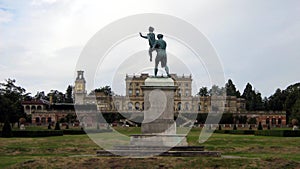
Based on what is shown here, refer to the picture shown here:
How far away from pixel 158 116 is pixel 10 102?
53730 mm

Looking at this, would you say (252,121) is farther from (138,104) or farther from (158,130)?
(158,130)

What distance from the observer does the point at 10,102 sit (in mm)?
74312

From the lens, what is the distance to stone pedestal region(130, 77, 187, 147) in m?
24.2

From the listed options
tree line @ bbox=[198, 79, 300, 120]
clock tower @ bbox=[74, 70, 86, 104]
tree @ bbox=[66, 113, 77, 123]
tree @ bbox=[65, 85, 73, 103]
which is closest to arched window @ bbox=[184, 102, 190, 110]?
tree line @ bbox=[198, 79, 300, 120]

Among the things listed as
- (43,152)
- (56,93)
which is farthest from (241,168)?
(56,93)

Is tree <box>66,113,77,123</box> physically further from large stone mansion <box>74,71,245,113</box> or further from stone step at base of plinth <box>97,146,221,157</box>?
stone step at base of plinth <box>97,146,221,157</box>

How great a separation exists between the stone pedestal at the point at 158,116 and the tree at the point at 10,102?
1741 inches

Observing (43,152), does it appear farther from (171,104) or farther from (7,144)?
(171,104)

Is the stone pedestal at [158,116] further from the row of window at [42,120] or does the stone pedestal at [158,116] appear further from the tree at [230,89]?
the tree at [230,89]

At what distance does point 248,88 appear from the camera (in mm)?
131375

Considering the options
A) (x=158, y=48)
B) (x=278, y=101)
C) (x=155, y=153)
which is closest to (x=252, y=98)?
(x=278, y=101)

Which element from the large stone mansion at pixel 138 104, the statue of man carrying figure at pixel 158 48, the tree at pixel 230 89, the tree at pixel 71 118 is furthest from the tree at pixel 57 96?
the statue of man carrying figure at pixel 158 48

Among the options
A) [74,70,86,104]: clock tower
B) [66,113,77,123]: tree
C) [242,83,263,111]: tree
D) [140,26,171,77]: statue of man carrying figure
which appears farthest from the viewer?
[242,83,263,111]: tree

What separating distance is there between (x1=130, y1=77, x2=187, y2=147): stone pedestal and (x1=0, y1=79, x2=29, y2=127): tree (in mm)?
44232
